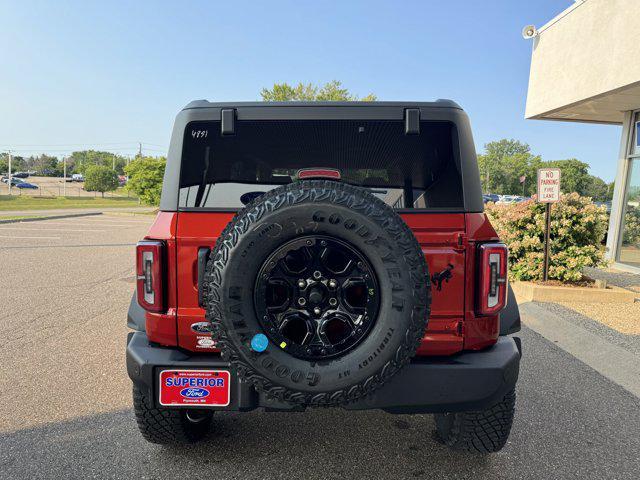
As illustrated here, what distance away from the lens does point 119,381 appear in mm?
3762

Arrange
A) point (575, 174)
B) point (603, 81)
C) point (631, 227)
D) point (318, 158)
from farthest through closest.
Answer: point (575, 174) → point (631, 227) → point (603, 81) → point (318, 158)

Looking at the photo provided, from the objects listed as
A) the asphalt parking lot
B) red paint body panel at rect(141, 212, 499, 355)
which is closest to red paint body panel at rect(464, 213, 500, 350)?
red paint body panel at rect(141, 212, 499, 355)

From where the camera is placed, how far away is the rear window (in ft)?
8.30

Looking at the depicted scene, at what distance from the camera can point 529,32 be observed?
12969 millimetres

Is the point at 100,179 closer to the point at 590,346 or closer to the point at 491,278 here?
the point at 590,346

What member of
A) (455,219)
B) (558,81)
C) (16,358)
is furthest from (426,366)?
(558,81)

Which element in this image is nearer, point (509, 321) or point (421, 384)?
point (421, 384)

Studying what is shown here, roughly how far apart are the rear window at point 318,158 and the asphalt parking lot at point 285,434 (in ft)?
4.57

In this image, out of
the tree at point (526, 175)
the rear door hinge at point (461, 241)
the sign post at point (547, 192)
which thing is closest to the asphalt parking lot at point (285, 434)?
the rear door hinge at point (461, 241)

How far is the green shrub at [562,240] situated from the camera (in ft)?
25.8

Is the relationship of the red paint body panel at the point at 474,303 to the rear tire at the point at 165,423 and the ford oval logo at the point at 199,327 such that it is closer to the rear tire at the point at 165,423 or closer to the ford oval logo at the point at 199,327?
the ford oval logo at the point at 199,327

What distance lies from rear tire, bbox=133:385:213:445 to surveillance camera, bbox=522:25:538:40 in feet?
44.6

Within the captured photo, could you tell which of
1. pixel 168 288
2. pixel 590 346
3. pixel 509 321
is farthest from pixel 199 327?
pixel 590 346

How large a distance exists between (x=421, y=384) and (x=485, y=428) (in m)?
0.75
